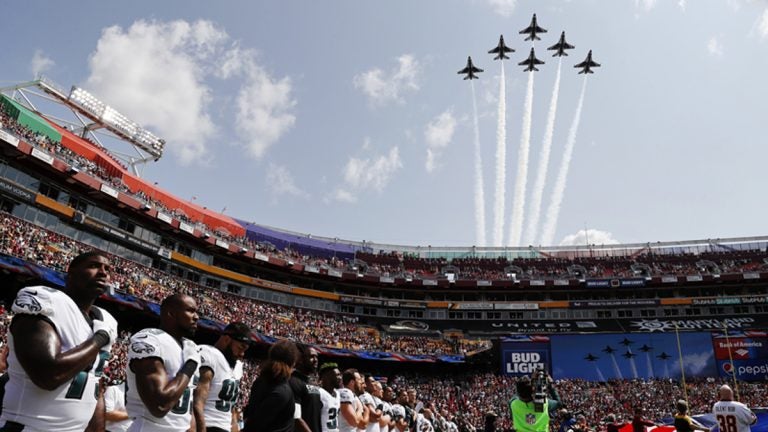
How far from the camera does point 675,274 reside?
189 feet

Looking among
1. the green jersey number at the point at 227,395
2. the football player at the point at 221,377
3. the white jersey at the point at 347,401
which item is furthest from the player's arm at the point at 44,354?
the white jersey at the point at 347,401

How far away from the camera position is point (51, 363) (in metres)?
2.94

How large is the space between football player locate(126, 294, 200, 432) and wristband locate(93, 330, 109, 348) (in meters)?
0.26

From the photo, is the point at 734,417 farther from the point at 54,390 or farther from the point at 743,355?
the point at 743,355

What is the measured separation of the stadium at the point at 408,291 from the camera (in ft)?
114

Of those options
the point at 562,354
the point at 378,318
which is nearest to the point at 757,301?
the point at 562,354

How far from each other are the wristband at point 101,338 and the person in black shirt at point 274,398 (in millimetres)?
1788

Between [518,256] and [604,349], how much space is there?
2710 centimetres

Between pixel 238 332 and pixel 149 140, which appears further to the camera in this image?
pixel 149 140

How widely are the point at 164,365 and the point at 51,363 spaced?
79cm

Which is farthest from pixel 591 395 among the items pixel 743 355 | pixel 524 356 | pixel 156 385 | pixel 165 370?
pixel 156 385

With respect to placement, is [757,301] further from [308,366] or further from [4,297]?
[4,297]

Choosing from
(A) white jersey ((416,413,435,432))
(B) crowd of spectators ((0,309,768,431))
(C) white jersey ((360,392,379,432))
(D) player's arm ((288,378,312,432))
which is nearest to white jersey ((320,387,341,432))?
(D) player's arm ((288,378,312,432))

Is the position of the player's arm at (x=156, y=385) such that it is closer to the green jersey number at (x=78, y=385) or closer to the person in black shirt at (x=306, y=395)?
the green jersey number at (x=78, y=385)
